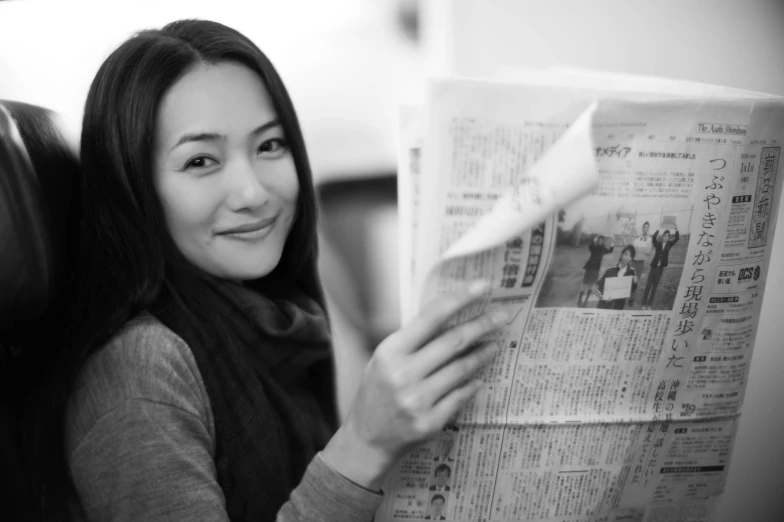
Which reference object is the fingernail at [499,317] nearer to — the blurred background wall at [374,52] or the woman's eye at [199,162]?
the blurred background wall at [374,52]

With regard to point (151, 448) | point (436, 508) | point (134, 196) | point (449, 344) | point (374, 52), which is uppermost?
point (374, 52)

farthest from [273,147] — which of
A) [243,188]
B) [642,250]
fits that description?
[642,250]

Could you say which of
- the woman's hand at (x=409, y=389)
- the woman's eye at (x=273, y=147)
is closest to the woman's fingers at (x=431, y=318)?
the woman's hand at (x=409, y=389)

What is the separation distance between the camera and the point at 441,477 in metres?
0.71

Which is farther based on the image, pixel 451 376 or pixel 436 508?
pixel 436 508

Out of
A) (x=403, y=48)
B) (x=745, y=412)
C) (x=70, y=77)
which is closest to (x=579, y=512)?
(x=745, y=412)

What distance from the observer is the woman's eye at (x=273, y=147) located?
27.6 inches

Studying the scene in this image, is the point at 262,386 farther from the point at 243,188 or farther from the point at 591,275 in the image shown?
the point at 591,275

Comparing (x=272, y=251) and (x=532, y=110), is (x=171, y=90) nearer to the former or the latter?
(x=272, y=251)

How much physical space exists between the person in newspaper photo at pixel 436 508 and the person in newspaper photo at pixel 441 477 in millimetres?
11

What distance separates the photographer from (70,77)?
2.28ft

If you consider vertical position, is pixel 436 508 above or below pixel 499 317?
below

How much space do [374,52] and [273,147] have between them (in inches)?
6.5

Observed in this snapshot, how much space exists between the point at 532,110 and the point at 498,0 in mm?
236
